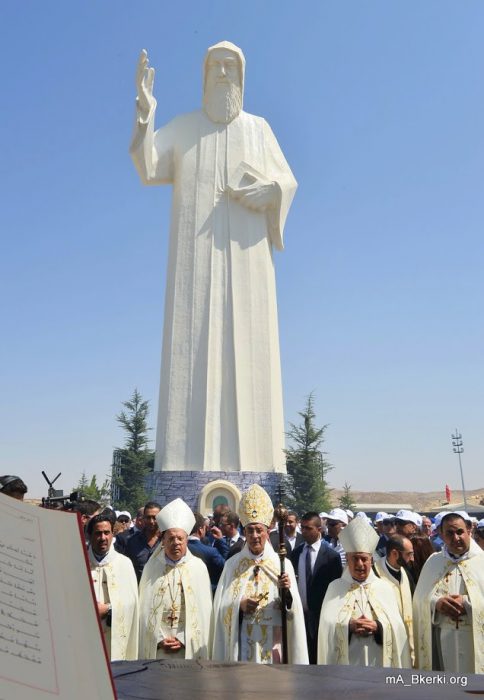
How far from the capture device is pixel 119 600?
17.6 ft

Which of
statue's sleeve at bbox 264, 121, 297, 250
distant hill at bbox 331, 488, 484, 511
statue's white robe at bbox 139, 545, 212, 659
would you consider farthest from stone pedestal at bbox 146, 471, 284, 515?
distant hill at bbox 331, 488, 484, 511

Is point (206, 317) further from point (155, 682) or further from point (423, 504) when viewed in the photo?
point (423, 504)

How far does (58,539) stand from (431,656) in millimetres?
4950

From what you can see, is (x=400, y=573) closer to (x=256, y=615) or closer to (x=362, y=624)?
(x=362, y=624)

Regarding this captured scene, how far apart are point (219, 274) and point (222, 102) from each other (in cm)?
609

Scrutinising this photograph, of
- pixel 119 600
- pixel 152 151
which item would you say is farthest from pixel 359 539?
pixel 152 151

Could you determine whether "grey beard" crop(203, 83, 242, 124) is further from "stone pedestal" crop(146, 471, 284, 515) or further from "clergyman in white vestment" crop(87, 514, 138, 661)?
"clergyman in white vestment" crop(87, 514, 138, 661)

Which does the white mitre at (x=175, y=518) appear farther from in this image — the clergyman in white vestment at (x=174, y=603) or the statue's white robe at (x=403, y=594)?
the statue's white robe at (x=403, y=594)

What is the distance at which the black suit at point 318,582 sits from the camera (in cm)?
638

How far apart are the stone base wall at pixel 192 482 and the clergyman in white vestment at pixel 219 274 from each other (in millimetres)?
429

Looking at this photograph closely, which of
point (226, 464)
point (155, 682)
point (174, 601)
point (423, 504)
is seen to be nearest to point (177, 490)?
point (226, 464)

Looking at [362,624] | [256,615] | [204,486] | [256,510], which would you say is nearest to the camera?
[362,624]

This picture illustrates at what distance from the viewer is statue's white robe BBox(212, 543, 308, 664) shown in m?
5.14

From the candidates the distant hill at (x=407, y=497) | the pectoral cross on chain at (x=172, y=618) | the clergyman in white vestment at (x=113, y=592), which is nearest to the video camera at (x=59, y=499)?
the clergyman in white vestment at (x=113, y=592)
